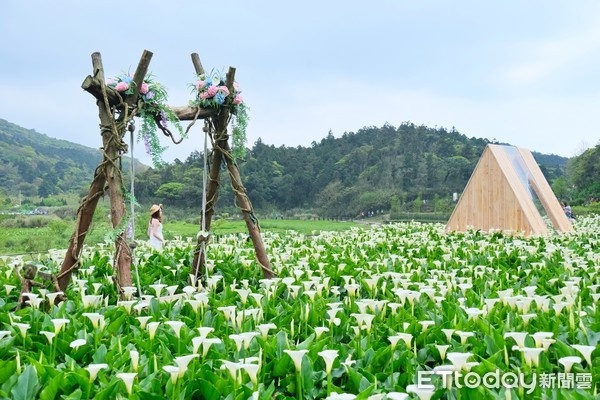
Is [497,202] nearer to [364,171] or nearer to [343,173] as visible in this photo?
[343,173]

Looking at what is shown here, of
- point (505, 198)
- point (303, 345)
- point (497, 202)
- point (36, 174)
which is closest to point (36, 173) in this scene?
point (36, 174)

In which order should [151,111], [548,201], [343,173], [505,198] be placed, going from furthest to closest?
[343,173] → [548,201] → [505,198] → [151,111]

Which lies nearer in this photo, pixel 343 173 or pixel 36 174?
pixel 36 174

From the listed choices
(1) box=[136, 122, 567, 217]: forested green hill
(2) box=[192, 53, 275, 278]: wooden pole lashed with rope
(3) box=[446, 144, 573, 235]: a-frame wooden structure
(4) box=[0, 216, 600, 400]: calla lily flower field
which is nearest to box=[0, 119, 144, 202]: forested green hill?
(1) box=[136, 122, 567, 217]: forested green hill

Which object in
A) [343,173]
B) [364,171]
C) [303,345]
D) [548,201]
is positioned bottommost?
[303,345]

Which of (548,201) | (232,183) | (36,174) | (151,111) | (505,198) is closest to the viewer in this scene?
(151,111)

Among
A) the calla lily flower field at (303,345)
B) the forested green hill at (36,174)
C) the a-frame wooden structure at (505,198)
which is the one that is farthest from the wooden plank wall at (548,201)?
the forested green hill at (36,174)

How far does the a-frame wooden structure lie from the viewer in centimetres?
1404

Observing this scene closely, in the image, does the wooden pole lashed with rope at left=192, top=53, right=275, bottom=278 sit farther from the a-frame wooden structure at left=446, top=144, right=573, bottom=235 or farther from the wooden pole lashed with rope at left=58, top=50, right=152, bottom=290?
the a-frame wooden structure at left=446, top=144, right=573, bottom=235

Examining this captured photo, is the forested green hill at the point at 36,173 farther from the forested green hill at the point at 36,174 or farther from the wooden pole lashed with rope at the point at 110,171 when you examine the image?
the wooden pole lashed with rope at the point at 110,171

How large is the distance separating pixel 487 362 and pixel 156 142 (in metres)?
4.11

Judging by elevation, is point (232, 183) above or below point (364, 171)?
below

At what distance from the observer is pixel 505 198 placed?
14.4m

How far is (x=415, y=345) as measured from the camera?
345cm
